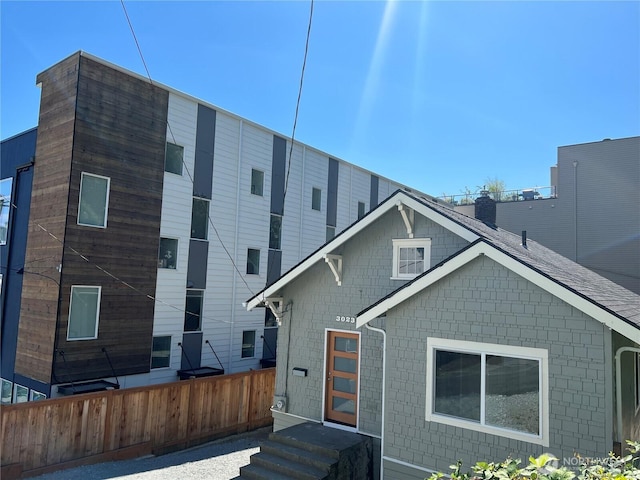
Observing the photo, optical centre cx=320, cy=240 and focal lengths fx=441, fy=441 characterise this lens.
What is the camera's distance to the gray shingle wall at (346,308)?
8.62 meters

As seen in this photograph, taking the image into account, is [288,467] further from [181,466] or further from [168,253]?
[168,253]

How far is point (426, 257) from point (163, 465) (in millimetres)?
7028

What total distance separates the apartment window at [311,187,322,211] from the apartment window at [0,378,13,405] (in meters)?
12.3

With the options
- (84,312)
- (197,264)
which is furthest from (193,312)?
(84,312)

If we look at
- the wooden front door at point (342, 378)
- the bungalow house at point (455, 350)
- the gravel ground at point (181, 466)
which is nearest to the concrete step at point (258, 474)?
the gravel ground at point (181, 466)

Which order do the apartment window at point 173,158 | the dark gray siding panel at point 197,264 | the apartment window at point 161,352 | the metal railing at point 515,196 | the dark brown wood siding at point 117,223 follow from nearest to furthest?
the dark brown wood siding at point 117,223 < the apartment window at point 161,352 < the apartment window at point 173,158 < the dark gray siding panel at point 197,264 < the metal railing at point 515,196

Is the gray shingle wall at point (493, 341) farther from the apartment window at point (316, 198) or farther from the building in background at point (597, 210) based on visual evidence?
the building in background at point (597, 210)

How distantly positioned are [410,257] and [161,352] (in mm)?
8692

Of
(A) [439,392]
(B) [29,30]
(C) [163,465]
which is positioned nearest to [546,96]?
(A) [439,392]

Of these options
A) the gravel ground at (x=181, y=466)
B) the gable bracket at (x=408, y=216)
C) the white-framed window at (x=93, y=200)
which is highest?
the white-framed window at (x=93, y=200)

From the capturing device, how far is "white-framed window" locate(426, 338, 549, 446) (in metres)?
6.09

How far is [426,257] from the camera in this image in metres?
8.62

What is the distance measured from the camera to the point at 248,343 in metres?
16.1

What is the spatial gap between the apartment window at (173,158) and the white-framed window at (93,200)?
2.16m
